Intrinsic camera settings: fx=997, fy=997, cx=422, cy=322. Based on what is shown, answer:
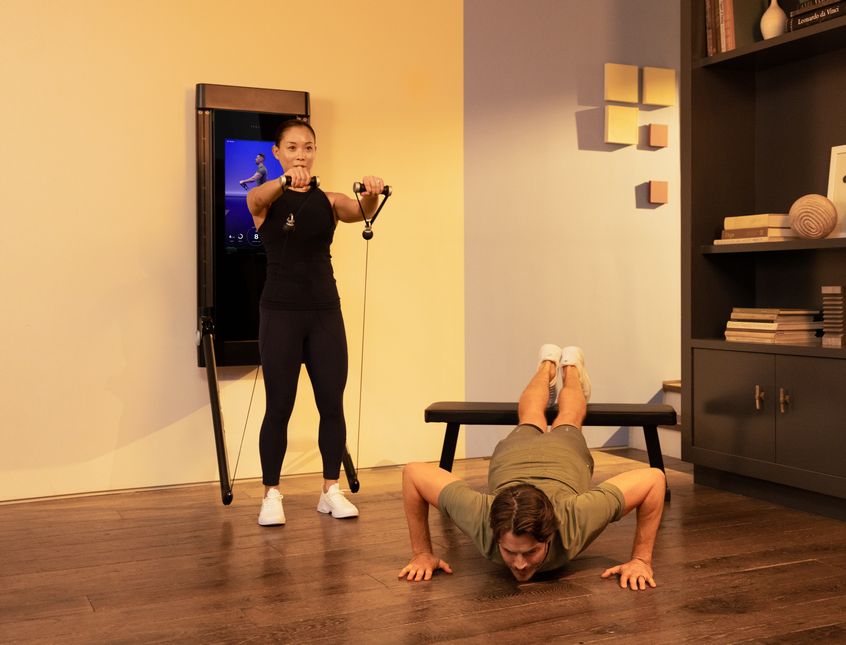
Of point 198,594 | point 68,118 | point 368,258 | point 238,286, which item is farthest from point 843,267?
point 68,118

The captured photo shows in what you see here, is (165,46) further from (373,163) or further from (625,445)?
(625,445)

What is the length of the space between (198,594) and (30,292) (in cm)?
179

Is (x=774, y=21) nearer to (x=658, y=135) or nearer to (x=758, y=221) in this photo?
(x=758, y=221)

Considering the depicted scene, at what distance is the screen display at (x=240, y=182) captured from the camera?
4.12m

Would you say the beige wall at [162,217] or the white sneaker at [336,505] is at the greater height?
the beige wall at [162,217]

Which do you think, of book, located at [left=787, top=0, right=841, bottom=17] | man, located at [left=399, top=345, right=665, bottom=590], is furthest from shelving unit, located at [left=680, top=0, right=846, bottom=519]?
man, located at [left=399, top=345, right=665, bottom=590]

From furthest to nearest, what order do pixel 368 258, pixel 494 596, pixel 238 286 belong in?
pixel 368 258, pixel 238 286, pixel 494 596

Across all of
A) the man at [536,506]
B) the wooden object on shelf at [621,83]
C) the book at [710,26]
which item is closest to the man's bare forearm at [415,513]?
the man at [536,506]

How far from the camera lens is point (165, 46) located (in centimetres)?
412

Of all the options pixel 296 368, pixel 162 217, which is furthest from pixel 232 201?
pixel 296 368

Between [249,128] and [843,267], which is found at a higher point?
[249,128]

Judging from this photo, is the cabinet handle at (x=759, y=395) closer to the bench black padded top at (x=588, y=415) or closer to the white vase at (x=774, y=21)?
the bench black padded top at (x=588, y=415)

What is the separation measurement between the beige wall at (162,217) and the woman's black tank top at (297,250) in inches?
35.4

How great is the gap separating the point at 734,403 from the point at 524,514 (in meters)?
1.80
